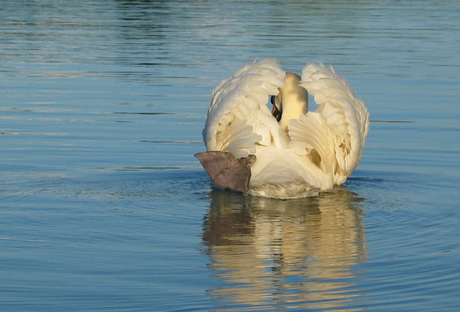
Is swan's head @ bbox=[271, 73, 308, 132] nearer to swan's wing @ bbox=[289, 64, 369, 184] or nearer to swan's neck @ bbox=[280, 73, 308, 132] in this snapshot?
swan's neck @ bbox=[280, 73, 308, 132]

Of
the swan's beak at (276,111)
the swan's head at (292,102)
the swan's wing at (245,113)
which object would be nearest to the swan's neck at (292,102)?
the swan's head at (292,102)

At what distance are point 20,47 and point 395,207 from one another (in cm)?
1536

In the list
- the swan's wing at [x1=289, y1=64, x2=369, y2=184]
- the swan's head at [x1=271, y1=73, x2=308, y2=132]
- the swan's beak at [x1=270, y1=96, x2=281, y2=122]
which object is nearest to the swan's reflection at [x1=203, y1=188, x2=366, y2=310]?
the swan's wing at [x1=289, y1=64, x2=369, y2=184]

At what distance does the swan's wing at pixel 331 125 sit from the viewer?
31.2 feet

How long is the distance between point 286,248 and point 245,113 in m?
2.21

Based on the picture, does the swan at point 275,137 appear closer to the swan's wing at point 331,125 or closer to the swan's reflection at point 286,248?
the swan's wing at point 331,125

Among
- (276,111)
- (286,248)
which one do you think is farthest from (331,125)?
(286,248)

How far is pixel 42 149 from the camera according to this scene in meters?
11.5

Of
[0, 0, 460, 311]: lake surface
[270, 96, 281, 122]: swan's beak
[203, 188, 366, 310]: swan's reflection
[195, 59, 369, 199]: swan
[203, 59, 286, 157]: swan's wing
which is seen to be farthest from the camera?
[270, 96, 281, 122]: swan's beak

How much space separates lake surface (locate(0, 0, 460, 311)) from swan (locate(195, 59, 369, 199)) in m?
0.22

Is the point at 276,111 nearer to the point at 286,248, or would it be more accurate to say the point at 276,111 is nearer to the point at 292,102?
the point at 292,102

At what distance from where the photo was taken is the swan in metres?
9.30

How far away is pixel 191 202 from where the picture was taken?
364 inches

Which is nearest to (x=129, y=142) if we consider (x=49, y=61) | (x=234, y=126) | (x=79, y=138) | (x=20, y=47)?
(x=79, y=138)
